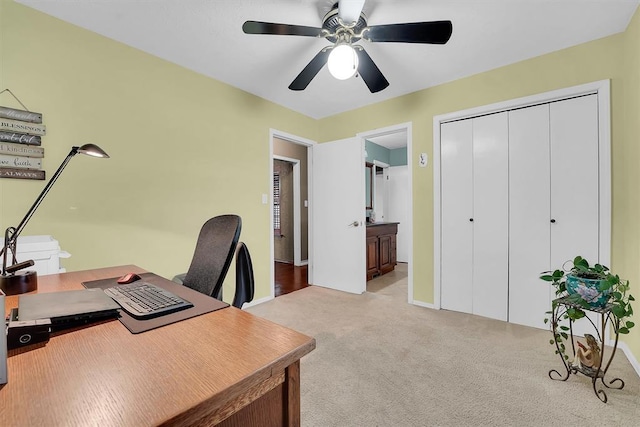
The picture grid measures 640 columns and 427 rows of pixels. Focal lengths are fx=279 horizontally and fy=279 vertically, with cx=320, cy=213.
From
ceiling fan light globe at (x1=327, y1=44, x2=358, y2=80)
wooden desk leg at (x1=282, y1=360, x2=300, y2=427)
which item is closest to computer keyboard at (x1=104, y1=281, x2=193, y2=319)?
wooden desk leg at (x1=282, y1=360, x2=300, y2=427)

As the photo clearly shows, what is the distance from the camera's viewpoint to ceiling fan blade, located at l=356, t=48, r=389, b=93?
192cm

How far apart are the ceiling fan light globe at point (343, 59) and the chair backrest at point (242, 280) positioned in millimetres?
1237

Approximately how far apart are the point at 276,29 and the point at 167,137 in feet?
4.59

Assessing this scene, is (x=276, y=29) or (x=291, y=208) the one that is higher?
(x=276, y=29)

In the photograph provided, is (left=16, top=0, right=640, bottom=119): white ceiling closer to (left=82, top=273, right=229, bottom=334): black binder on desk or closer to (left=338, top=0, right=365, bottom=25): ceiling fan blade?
(left=338, top=0, right=365, bottom=25): ceiling fan blade

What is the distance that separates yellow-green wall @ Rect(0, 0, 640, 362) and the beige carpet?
1.91ft

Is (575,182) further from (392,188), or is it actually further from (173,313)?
(392,188)

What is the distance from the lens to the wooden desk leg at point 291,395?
26.1 inches

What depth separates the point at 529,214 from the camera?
2.45 meters

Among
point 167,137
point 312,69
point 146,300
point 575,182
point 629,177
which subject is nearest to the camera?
point 146,300

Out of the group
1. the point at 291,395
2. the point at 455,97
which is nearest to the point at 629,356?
the point at 455,97

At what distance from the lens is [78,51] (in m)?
1.97

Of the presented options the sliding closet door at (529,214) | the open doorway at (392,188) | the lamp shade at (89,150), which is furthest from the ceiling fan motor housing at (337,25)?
the open doorway at (392,188)

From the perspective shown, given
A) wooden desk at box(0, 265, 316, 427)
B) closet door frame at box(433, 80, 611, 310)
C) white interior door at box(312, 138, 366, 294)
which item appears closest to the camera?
wooden desk at box(0, 265, 316, 427)
